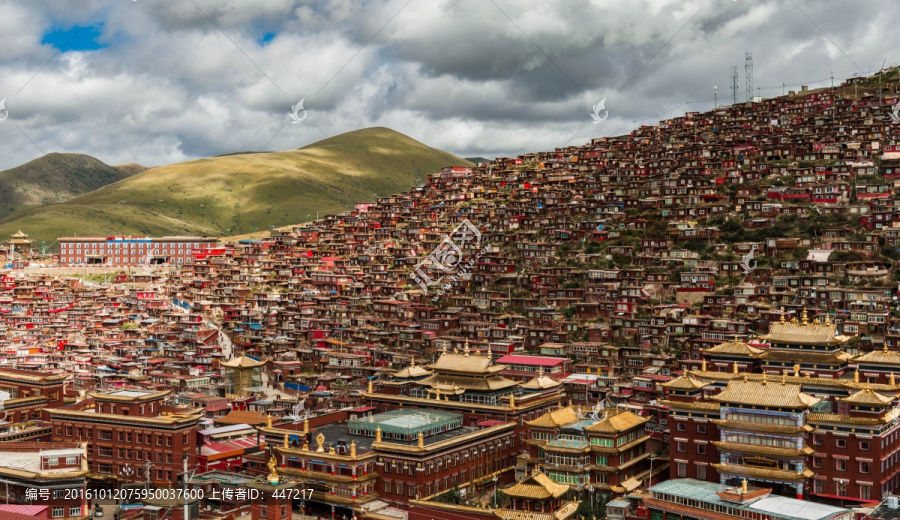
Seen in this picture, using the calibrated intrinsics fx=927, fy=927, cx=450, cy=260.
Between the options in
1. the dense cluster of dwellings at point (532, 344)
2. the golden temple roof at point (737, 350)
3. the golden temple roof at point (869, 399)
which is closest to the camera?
the golden temple roof at point (869, 399)

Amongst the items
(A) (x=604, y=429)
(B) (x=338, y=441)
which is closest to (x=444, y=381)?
(B) (x=338, y=441)

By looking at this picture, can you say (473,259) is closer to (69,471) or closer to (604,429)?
(604,429)

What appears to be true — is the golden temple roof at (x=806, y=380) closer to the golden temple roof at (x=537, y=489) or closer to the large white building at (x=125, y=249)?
the golden temple roof at (x=537, y=489)

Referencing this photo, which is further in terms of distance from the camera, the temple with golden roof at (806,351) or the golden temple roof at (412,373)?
the golden temple roof at (412,373)

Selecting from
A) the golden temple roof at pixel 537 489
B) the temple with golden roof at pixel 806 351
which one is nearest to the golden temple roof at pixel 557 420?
the golden temple roof at pixel 537 489

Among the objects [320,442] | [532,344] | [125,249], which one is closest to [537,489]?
[320,442]

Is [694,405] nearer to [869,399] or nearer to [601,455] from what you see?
[601,455]
